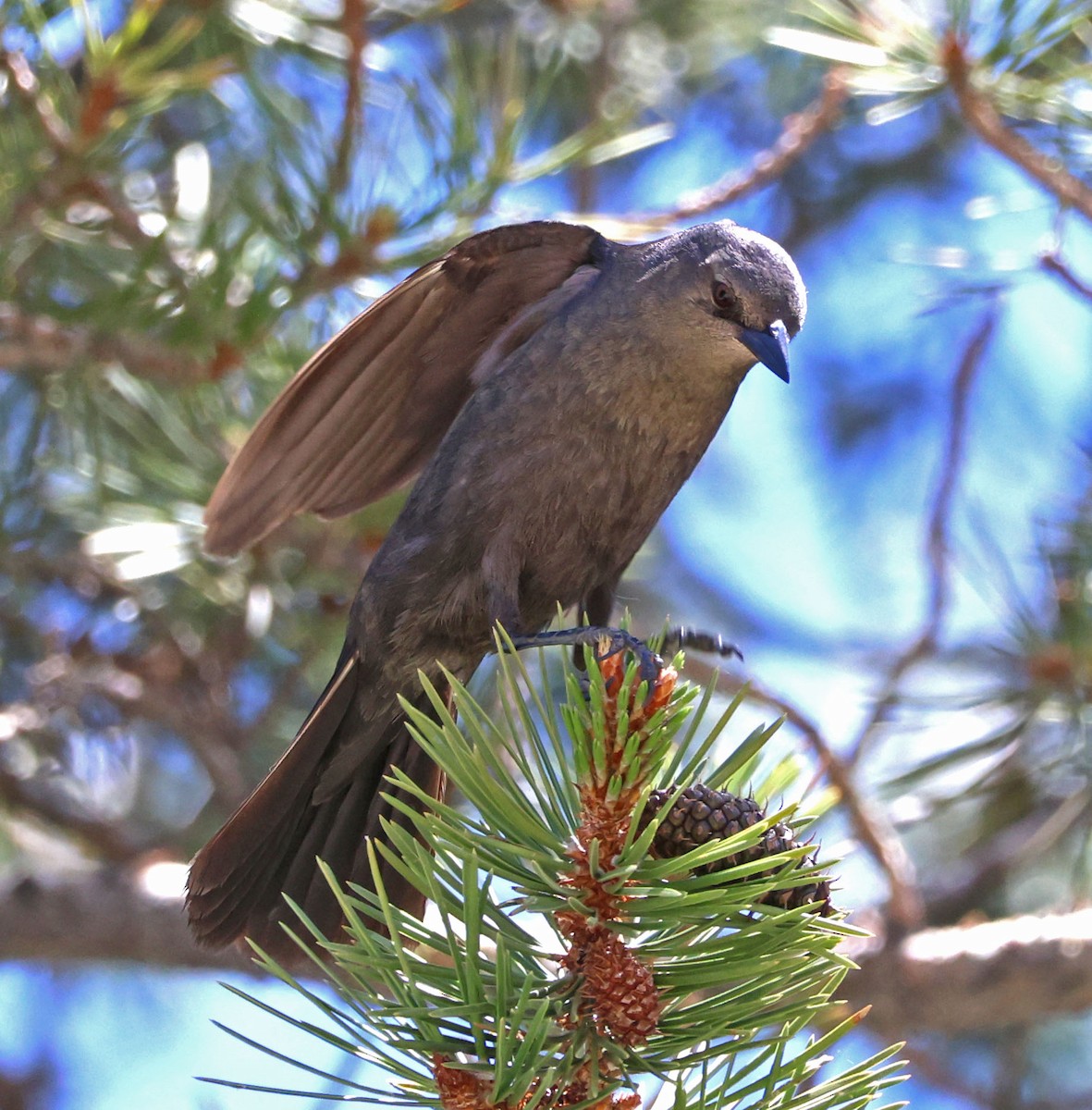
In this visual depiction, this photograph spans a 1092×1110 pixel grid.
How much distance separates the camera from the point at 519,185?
2.85 metres

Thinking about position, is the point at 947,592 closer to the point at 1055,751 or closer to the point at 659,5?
the point at 1055,751

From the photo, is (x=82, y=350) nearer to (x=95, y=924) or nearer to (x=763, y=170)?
(x=95, y=924)

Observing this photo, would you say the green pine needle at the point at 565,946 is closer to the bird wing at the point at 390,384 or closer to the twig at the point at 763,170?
the bird wing at the point at 390,384

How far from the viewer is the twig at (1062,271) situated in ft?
8.13

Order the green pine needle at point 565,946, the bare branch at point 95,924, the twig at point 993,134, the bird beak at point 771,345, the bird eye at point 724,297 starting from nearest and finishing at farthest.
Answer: the green pine needle at point 565,946
the bird beak at point 771,345
the bird eye at point 724,297
the twig at point 993,134
the bare branch at point 95,924

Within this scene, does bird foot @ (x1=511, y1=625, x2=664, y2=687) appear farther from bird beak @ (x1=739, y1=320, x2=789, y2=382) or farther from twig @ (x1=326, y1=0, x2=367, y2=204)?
twig @ (x1=326, y1=0, x2=367, y2=204)

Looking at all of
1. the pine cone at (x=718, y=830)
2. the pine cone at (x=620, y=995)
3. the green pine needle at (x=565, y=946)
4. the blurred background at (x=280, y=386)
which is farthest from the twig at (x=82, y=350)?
the pine cone at (x=620, y=995)

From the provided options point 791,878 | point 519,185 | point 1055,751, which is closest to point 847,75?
point 519,185

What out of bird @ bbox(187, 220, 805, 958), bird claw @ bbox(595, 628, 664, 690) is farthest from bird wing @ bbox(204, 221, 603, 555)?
bird claw @ bbox(595, 628, 664, 690)

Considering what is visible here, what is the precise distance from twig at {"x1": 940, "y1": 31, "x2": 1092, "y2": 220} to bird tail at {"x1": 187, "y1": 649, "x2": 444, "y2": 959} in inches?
55.7

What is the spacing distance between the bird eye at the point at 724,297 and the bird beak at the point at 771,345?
45 millimetres

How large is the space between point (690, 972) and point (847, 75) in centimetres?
188

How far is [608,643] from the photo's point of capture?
175 cm

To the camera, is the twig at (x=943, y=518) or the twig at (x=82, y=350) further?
the twig at (x=943, y=518)
